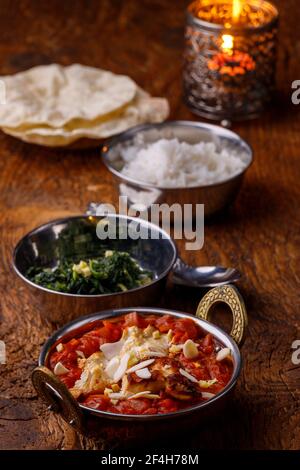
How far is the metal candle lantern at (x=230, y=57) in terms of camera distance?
10.1 ft

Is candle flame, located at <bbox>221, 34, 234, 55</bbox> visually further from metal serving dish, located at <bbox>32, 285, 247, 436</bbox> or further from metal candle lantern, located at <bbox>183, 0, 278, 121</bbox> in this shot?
metal serving dish, located at <bbox>32, 285, 247, 436</bbox>

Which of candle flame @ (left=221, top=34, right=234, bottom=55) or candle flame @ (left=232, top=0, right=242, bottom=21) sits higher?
candle flame @ (left=232, top=0, right=242, bottom=21)

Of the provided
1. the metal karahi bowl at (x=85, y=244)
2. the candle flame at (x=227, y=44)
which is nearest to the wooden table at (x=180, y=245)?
the metal karahi bowl at (x=85, y=244)

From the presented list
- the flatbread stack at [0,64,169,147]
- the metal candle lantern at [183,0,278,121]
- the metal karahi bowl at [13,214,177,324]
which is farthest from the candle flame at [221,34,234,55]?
the metal karahi bowl at [13,214,177,324]

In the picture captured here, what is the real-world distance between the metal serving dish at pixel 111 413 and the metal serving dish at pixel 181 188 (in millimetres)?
601

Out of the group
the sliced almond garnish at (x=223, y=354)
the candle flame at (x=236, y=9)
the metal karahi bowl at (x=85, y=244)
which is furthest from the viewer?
the candle flame at (x=236, y=9)

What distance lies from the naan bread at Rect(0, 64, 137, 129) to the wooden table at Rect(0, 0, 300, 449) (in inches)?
6.1

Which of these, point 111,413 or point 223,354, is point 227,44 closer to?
point 223,354

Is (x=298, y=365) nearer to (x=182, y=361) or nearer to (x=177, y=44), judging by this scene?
(x=182, y=361)

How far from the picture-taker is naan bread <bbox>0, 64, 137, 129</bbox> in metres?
2.89

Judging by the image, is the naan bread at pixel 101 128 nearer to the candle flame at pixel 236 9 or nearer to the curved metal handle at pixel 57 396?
the candle flame at pixel 236 9

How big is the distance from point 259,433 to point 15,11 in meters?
3.05
